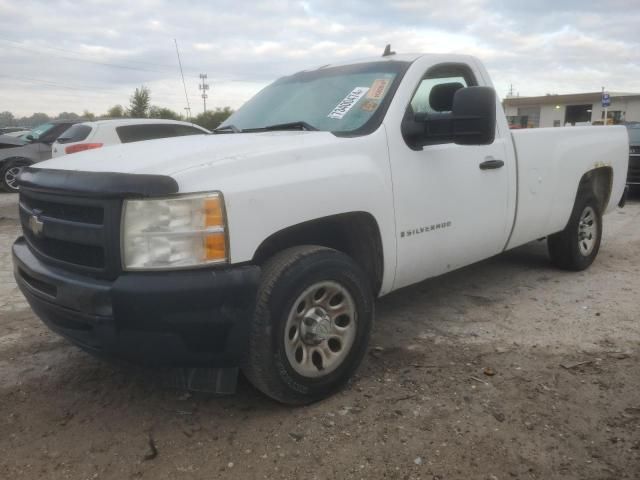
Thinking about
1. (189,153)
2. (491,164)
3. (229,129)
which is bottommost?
(491,164)

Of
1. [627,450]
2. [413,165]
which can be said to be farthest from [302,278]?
[627,450]

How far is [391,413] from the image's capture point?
2.86 metres

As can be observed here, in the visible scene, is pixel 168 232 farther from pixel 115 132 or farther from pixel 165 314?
pixel 115 132

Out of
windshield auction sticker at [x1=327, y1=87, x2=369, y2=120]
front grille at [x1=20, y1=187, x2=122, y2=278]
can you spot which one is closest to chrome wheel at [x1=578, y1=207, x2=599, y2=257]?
windshield auction sticker at [x1=327, y1=87, x2=369, y2=120]

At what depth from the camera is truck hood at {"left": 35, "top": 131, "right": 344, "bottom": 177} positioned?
2.57 metres

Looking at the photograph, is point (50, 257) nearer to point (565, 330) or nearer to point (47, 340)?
point (47, 340)

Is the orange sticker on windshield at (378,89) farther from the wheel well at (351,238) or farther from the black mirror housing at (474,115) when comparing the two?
the wheel well at (351,238)

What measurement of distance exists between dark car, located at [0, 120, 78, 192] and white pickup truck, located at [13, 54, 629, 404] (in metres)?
10.9

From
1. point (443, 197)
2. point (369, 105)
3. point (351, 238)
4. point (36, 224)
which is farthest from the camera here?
point (443, 197)

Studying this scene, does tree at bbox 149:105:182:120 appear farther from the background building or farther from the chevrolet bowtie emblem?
the chevrolet bowtie emblem

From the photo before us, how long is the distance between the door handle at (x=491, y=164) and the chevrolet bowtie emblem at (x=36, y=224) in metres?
2.67

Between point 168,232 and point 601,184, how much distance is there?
473 cm

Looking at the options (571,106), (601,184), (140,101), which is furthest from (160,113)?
(601,184)

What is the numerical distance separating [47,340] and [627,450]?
3499mm
